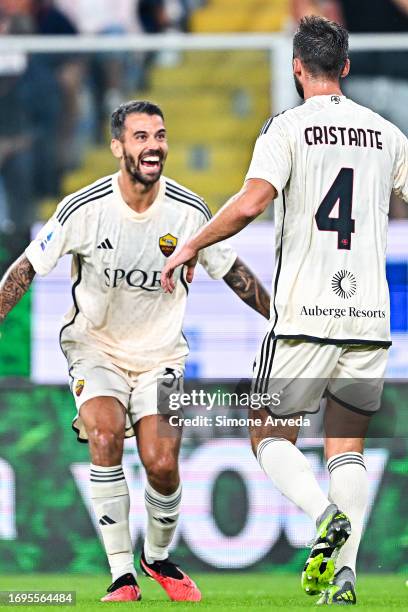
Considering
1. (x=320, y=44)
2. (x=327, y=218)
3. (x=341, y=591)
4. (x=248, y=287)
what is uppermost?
(x=320, y=44)

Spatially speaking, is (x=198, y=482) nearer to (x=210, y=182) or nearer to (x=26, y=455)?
(x=26, y=455)

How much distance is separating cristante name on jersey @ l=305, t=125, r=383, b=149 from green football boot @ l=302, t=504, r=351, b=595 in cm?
156

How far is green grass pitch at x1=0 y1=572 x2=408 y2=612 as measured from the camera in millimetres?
6457

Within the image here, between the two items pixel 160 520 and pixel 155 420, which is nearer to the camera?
pixel 155 420

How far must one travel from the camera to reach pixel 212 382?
980 centimetres

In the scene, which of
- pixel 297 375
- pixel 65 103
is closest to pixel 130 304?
pixel 297 375

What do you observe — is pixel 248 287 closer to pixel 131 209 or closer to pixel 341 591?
pixel 131 209

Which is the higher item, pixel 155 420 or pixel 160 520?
pixel 155 420

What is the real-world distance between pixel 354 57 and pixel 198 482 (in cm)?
346

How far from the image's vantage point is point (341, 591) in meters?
6.14

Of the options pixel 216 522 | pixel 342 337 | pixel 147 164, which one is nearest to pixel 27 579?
pixel 216 522

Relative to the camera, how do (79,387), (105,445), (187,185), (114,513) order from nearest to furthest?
(105,445) < (114,513) < (79,387) < (187,185)

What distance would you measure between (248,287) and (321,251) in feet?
4.94

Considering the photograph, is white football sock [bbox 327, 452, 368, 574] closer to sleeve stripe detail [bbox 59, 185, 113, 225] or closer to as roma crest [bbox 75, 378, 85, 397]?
as roma crest [bbox 75, 378, 85, 397]
